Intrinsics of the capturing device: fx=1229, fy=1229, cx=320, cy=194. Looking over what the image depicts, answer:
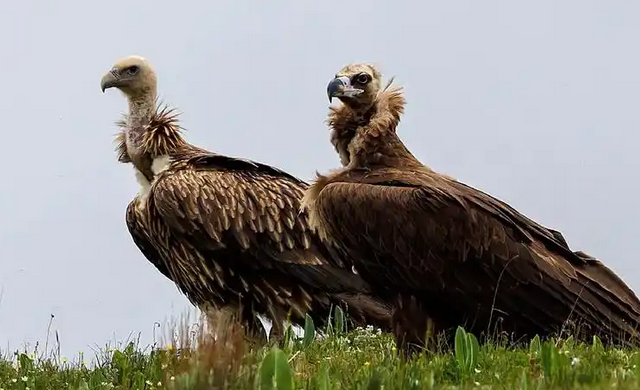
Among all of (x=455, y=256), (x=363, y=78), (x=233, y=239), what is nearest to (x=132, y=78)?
(x=233, y=239)

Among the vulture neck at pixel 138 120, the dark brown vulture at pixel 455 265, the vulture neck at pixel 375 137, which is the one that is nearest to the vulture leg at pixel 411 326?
the dark brown vulture at pixel 455 265

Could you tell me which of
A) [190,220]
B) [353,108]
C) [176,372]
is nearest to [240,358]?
[176,372]

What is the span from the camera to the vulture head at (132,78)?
11.8 m

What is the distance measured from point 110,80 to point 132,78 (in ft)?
0.88

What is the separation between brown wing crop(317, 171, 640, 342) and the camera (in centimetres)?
754

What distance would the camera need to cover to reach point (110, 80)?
12.0 meters

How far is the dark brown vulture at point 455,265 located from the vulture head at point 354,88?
2.36 ft

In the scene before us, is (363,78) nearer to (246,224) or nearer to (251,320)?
(246,224)

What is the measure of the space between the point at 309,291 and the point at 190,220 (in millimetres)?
1285

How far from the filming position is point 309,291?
35.8 feet

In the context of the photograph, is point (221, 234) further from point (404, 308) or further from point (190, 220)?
point (404, 308)

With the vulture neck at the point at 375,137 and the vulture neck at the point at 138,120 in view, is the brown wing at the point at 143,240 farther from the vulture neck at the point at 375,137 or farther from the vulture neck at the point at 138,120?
the vulture neck at the point at 375,137

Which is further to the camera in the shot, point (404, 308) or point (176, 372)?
point (404, 308)

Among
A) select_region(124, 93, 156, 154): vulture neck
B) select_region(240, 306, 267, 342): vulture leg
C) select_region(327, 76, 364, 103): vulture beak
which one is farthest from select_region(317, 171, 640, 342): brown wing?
select_region(124, 93, 156, 154): vulture neck
